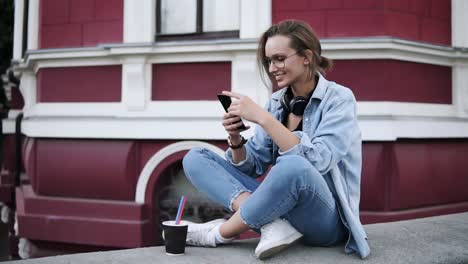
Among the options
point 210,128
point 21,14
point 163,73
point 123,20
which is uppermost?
point 21,14

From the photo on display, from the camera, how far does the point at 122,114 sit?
4.94 meters

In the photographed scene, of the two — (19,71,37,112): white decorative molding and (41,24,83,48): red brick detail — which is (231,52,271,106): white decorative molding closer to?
(41,24,83,48): red brick detail

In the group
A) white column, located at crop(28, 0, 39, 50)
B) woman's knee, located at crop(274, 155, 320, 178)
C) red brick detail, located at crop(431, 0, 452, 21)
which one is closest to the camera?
woman's knee, located at crop(274, 155, 320, 178)

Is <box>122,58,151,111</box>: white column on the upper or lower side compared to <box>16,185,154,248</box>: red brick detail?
upper

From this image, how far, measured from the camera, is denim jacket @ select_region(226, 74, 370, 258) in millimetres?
2332

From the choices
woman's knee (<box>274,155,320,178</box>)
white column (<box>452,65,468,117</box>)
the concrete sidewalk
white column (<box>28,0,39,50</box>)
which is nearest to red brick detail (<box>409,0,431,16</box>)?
white column (<box>452,65,468,117</box>)

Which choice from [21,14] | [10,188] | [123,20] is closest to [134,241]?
[123,20]

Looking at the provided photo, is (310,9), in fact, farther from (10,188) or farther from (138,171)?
(10,188)

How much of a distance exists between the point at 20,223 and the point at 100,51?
1.91m

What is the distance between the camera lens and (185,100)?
487 centimetres

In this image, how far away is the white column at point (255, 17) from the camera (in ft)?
15.3

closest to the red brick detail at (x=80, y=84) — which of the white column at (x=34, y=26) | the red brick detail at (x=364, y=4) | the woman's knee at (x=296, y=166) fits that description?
the white column at (x=34, y=26)

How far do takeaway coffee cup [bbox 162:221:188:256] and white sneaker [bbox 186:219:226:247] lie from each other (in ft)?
0.47

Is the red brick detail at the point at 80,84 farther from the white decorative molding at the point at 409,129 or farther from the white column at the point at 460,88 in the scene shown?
the white column at the point at 460,88
